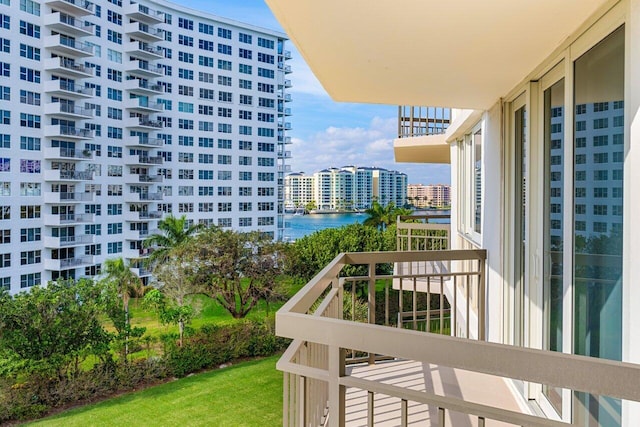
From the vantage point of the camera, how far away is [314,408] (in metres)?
1.62

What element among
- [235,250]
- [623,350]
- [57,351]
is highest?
[623,350]

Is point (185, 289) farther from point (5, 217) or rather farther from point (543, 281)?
point (543, 281)

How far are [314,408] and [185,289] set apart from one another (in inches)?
699

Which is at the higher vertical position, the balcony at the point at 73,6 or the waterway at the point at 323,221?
the balcony at the point at 73,6

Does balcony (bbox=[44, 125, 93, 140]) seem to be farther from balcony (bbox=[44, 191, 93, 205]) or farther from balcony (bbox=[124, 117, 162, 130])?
balcony (bbox=[44, 191, 93, 205])

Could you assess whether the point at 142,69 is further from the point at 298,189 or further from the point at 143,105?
the point at 298,189

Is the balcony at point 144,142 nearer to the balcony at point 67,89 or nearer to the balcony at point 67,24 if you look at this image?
the balcony at point 67,89

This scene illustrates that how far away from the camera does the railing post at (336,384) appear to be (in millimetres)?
1180

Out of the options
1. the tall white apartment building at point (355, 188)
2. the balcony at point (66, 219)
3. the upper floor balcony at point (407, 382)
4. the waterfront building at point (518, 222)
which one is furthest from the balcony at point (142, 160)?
the upper floor balcony at point (407, 382)

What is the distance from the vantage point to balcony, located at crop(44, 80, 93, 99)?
21078 millimetres

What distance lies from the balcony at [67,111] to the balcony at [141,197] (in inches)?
180

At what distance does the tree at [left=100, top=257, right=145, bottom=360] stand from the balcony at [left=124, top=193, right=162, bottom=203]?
5.63 meters

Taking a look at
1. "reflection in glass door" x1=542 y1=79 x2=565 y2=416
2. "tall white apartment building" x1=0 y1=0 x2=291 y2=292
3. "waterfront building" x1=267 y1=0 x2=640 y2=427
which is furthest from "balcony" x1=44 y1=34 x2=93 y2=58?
"reflection in glass door" x1=542 y1=79 x2=565 y2=416

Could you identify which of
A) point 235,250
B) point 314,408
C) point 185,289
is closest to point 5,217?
point 185,289
